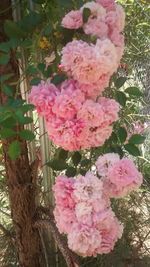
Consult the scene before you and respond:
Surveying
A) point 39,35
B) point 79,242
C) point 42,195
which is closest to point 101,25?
point 39,35

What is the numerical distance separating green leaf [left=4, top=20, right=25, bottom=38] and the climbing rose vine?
16 centimetres

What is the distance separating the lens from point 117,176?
1.04 m

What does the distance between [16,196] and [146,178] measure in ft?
3.49

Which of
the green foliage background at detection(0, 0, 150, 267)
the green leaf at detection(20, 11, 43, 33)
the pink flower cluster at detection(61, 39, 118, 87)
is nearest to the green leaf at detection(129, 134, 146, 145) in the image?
the green foliage background at detection(0, 0, 150, 267)

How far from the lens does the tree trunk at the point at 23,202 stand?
1.59 m

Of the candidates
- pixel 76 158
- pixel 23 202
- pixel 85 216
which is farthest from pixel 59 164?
pixel 23 202

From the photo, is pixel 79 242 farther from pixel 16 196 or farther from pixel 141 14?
pixel 141 14

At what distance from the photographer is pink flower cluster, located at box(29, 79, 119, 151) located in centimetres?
96

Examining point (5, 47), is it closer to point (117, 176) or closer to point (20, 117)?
point (20, 117)

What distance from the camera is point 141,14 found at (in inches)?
93.0

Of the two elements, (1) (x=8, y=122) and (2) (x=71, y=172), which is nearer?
(1) (x=8, y=122)

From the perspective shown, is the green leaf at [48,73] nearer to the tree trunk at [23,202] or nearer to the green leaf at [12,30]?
the green leaf at [12,30]

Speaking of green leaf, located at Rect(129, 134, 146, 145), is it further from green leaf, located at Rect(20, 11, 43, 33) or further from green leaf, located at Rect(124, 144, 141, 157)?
green leaf, located at Rect(20, 11, 43, 33)

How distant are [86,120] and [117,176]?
6.2 inches
